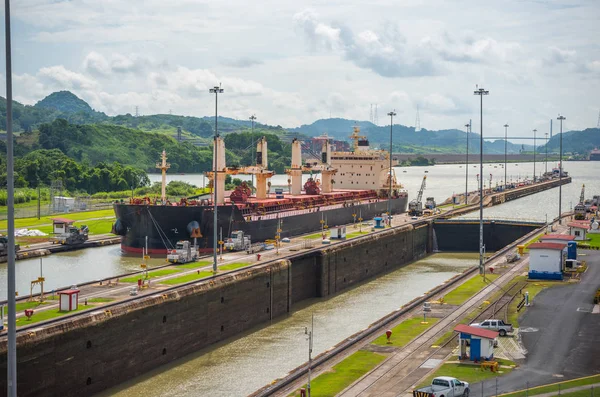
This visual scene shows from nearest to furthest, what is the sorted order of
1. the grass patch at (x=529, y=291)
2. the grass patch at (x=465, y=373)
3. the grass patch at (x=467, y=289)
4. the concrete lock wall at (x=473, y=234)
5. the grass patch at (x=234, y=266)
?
1. the grass patch at (x=465, y=373)
2. the grass patch at (x=529, y=291)
3. the grass patch at (x=467, y=289)
4. the grass patch at (x=234, y=266)
5. the concrete lock wall at (x=473, y=234)

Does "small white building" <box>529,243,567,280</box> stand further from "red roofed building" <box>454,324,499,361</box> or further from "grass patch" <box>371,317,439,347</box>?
"red roofed building" <box>454,324,499,361</box>

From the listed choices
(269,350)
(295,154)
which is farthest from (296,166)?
(269,350)

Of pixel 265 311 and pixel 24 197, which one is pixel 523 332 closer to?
pixel 265 311

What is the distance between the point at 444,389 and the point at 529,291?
23.5 metres

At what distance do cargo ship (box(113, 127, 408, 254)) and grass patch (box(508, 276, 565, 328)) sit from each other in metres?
19.2

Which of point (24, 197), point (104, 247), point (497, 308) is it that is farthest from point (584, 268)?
point (24, 197)

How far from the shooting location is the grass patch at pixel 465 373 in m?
33.0

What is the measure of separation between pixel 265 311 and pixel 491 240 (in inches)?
1837

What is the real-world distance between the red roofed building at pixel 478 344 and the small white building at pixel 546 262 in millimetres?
21365

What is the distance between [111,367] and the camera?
37.2 metres

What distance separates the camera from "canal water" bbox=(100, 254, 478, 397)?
3788 centimetres

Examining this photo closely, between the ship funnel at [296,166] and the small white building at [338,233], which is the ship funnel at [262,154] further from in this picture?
the small white building at [338,233]

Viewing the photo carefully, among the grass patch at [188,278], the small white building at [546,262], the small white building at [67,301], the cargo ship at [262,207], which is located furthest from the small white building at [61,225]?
the small white building at [546,262]

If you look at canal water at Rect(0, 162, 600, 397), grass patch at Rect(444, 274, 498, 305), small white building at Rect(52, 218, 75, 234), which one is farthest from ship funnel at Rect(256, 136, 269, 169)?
grass patch at Rect(444, 274, 498, 305)
